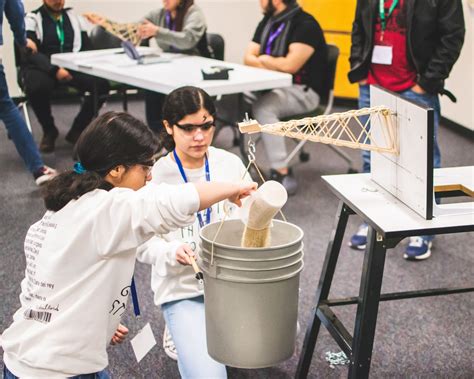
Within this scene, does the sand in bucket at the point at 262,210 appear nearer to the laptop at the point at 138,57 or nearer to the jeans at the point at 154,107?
the laptop at the point at 138,57

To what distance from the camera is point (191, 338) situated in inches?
77.9

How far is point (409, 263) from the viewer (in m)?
3.17

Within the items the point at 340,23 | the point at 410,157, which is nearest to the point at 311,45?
the point at 340,23

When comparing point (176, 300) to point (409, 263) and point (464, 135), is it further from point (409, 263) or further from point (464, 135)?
point (464, 135)

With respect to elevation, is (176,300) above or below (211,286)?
below

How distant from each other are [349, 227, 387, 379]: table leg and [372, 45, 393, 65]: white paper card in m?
1.66

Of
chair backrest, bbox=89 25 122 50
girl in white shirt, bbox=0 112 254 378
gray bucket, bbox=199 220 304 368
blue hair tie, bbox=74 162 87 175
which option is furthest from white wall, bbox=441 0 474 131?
blue hair tie, bbox=74 162 87 175

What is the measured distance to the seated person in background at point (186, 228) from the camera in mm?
1964

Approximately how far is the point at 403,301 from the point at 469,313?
0.86 ft

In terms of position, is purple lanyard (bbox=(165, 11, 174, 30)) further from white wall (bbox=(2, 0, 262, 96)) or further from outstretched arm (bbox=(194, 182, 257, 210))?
outstretched arm (bbox=(194, 182, 257, 210))

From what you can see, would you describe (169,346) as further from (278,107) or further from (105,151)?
(278,107)

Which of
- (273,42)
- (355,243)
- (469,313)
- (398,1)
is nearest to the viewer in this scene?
(469,313)

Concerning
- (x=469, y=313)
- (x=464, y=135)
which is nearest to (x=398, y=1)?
(x=469, y=313)

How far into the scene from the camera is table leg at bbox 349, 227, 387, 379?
5.78ft
